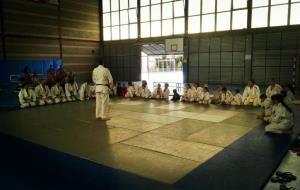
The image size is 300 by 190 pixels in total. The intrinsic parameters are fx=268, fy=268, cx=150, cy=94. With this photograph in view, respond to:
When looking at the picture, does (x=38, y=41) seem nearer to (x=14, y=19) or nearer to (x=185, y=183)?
(x=14, y=19)

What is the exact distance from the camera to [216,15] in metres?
15.1

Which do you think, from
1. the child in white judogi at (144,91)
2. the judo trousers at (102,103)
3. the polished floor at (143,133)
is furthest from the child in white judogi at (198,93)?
the judo trousers at (102,103)

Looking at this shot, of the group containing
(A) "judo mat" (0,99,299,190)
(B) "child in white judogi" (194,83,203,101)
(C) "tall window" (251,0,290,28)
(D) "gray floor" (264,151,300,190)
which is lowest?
(D) "gray floor" (264,151,300,190)

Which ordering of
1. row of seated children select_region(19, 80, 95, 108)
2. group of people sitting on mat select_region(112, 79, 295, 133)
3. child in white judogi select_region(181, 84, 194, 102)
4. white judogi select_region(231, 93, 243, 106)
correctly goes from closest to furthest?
1. group of people sitting on mat select_region(112, 79, 295, 133)
2. white judogi select_region(231, 93, 243, 106)
3. row of seated children select_region(19, 80, 95, 108)
4. child in white judogi select_region(181, 84, 194, 102)

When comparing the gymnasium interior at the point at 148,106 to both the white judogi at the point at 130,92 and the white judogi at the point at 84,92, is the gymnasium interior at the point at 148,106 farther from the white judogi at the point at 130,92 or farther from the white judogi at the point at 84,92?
the white judogi at the point at 130,92

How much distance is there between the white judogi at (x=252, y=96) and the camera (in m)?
10.1

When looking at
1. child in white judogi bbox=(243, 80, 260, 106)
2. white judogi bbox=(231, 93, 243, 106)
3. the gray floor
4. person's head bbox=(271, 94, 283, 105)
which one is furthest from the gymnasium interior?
person's head bbox=(271, 94, 283, 105)

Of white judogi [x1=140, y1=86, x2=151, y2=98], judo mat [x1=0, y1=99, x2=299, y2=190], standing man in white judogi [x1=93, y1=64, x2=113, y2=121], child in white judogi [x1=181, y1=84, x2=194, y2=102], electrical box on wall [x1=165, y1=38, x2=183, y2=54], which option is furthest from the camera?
electrical box on wall [x1=165, y1=38, x2=183, y2=54]

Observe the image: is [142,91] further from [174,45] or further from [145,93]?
[174,45]

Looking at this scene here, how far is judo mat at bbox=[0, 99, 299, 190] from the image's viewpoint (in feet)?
13.2

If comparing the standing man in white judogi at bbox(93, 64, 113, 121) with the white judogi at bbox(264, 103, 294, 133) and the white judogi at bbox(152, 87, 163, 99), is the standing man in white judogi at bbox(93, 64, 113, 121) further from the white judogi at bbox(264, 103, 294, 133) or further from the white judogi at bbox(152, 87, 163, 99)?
the white judogi at bbox(152, 87, 163, 99)

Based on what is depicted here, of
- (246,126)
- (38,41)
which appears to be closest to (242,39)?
(246,126)

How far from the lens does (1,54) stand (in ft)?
47.3

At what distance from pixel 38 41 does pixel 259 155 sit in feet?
49.3
